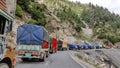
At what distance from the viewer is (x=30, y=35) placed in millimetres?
25938

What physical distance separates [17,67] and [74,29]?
374 feet

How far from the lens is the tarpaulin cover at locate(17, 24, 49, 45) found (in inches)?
1001

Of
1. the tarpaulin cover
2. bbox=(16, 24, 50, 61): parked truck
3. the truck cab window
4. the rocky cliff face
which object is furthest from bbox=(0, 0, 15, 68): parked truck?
the rocky cliff face

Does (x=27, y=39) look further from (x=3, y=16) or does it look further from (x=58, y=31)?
(x=58, y=31)

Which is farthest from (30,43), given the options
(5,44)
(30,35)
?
(5,44)

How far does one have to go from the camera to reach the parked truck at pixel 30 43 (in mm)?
24688

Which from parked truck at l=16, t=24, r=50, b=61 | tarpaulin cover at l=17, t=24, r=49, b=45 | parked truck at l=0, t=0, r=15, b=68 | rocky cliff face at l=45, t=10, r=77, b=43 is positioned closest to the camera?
parked truck at l=0, t=0, r=15, b=68

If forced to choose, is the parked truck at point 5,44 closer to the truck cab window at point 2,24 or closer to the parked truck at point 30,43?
the truck cab window at point 2,24

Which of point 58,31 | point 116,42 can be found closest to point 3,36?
point 58,31

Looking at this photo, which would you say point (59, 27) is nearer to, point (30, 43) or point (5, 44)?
point (30, 43)

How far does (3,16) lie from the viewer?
32.4 ft

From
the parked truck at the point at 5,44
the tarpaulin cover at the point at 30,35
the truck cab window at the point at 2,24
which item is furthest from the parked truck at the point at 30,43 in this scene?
the truck cab window at the point at 2,24

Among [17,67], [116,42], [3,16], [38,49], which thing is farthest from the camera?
[116,42]

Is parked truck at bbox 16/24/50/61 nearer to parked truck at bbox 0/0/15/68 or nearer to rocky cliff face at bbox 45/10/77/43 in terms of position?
parked truck at bbox 0/0/15/68
